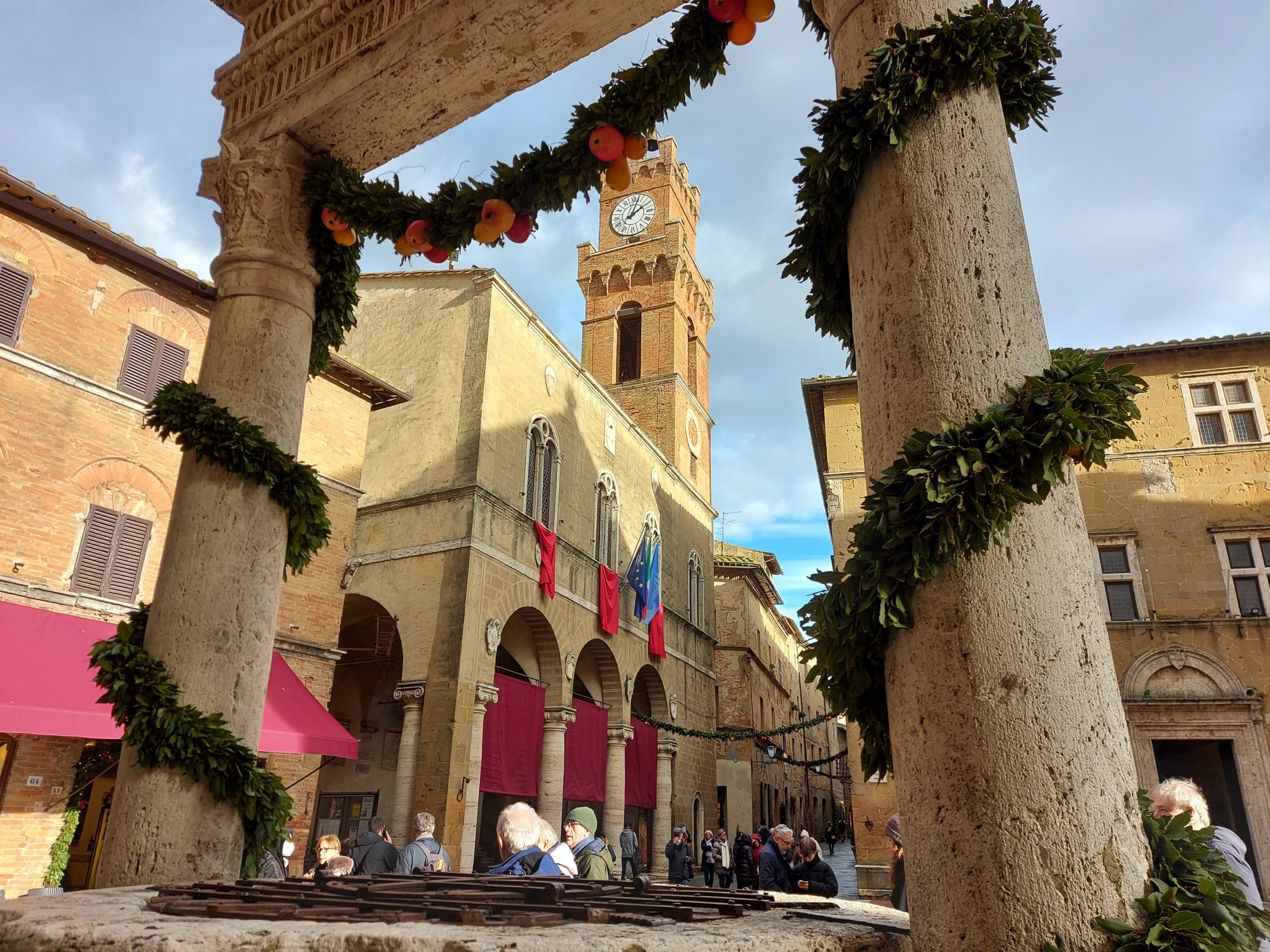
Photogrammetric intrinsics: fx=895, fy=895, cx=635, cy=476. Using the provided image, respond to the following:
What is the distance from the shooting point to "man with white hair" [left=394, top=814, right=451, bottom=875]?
25.0 feet

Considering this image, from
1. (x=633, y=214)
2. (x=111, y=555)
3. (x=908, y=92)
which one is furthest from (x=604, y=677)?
(x=633, y=214)

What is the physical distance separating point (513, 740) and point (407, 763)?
7.05ft

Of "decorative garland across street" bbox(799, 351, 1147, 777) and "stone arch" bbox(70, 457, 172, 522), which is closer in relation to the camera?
"decorative garland across street" bbox(799, 351, 1147, 777)

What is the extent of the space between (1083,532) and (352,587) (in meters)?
15.1

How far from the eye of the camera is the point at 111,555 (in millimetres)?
10727

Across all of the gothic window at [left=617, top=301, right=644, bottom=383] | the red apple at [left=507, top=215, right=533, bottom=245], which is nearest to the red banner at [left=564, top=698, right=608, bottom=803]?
the red apple at [left=507, top=215, right=533, bottom=245]

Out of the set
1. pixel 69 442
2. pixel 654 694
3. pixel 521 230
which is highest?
pixel 69 442

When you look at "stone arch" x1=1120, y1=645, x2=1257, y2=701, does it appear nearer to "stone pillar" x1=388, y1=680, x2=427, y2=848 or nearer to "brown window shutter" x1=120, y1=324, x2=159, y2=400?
"stone pillar" x1=388, y1=680, x2=427, y2=848

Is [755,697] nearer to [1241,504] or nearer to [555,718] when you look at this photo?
[555,718]

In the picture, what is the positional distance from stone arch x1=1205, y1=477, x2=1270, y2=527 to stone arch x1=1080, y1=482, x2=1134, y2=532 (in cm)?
131

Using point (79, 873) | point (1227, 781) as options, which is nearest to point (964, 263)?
point (79, 873)

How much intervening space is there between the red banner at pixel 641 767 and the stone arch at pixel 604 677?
0.75 m

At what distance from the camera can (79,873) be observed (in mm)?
11195

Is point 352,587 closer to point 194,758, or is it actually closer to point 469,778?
point 469,778
